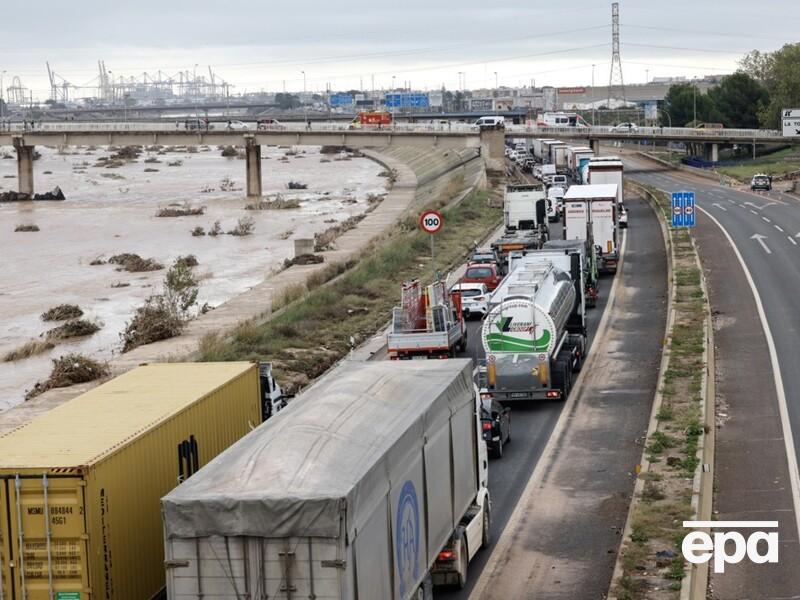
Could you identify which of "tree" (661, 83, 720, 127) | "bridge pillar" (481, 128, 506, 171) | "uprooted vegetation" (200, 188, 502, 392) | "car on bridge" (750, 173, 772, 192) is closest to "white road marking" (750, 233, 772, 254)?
"uprooted vegetation" (200, 188, 502, 392)

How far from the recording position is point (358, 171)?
16712 cm

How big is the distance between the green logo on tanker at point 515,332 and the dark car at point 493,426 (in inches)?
127

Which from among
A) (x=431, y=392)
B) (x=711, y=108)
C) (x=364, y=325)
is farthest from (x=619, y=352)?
(x=711, y=108)

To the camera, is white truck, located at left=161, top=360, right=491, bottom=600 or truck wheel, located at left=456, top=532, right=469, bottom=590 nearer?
white truck, located at left=161, top=360, right=491, bottom=600

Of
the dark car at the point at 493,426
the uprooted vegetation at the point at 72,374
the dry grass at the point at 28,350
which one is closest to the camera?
the dark car at the point at 493,426

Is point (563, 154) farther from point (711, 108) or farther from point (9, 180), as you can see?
point (9, 180)

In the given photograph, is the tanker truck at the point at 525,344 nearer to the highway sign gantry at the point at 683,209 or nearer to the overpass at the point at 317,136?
the highway sign gantry at the point at 683,209

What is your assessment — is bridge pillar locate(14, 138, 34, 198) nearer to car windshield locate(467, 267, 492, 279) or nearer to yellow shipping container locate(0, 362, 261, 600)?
car windshield locate(467, 267, 492, 279)

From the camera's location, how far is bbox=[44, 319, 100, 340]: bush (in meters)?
49.9

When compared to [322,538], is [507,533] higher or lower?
lower

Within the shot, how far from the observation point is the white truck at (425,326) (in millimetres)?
35250

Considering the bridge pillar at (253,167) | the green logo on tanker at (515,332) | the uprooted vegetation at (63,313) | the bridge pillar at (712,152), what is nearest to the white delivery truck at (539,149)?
the bridge pillar at (712,152)

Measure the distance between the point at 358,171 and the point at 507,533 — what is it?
146620mm

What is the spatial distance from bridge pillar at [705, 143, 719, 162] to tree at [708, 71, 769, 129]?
10479 millimetres
